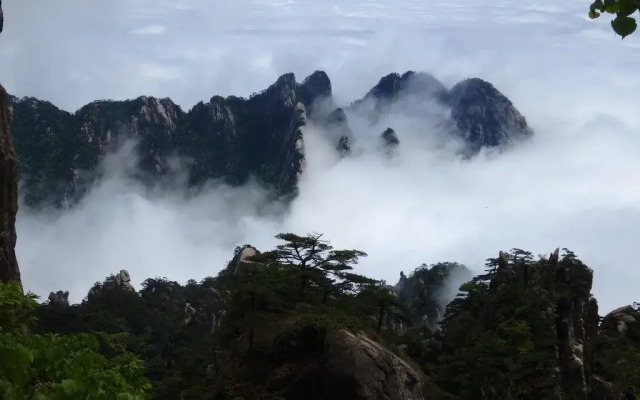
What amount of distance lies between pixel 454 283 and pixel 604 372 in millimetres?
58034

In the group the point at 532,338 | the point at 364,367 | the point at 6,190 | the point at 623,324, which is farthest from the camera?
the point at 623,324

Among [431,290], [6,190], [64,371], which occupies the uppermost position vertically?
[431,290]

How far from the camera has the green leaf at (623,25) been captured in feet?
15.1

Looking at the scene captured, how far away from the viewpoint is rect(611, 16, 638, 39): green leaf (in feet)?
15.1

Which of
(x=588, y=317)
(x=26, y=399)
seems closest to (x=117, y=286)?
(x=588, y=317)

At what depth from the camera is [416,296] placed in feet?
317

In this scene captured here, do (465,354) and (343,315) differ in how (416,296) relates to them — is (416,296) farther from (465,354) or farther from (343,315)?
(343,315)

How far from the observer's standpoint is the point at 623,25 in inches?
182

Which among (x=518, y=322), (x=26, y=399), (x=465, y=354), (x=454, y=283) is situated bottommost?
(x=26, y=399)

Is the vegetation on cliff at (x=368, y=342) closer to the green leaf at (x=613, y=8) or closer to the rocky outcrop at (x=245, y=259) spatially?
the rocky outcrop at (x=245, y=259)

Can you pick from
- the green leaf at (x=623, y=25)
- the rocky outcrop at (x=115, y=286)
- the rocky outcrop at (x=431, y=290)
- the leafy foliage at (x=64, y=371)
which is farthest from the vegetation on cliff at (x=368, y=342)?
the rocky outcrop at (x=115, y=286)

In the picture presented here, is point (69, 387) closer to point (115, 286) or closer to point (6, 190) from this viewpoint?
point (6, 190)

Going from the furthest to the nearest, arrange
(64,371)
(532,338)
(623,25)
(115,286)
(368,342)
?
(115,286)
(532,338)
(368,342)
(64,371)
(623,25)

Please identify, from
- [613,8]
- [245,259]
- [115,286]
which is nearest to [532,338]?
[245,259]
